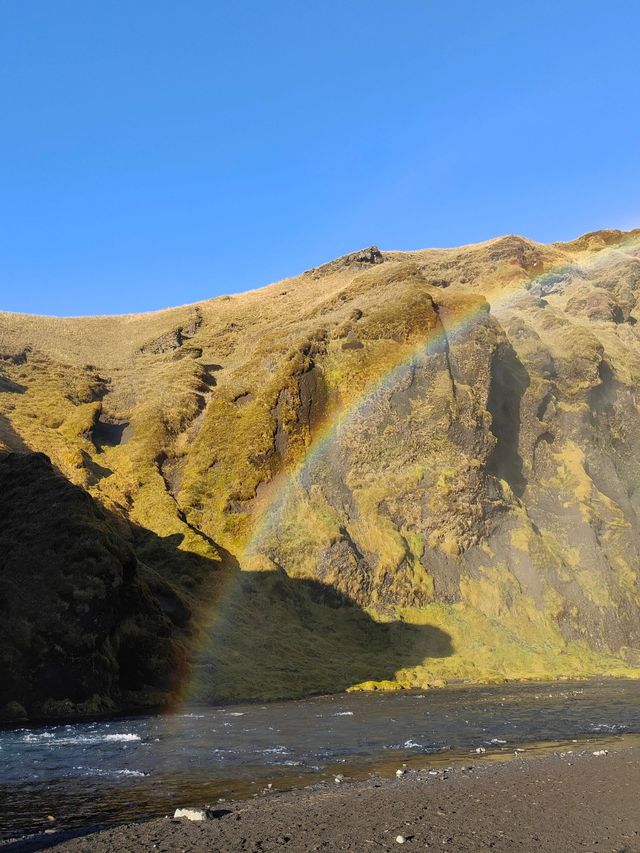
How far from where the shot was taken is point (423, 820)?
11.1m

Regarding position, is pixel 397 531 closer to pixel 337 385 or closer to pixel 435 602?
pixel 435 602

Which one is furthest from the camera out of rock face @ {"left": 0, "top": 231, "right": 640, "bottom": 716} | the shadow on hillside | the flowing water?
rock face @ {"left": 0, "top": 231, "right": 640, "bottom": 716}

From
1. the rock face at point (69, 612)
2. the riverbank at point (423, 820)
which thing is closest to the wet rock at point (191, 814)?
the riverbank at point (423, 820)

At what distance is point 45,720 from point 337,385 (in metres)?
53.3

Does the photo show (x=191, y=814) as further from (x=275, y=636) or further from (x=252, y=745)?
(x=275, y=636)

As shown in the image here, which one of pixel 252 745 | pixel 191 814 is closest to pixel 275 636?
pixel 252 745

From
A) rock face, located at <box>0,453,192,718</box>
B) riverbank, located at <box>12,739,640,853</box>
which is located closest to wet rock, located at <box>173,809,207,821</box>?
riverbank, located at <box>12,739,640,853</box>

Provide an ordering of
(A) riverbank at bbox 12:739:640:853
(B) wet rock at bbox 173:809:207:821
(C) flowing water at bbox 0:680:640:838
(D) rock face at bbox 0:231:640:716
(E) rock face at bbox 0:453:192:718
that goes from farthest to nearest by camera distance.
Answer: (D) rock face at bbox 0:231:640:716 → (E) rock face at bbox 0:453:192:718 → (C) flowing water at bbox 0:680:640:838 → (B) wet rock at bbox 173:809:207:821 → (A) riverbank at bbox 12:739:640:853

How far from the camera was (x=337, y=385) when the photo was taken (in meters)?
78.9

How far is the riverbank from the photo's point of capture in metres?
9.73

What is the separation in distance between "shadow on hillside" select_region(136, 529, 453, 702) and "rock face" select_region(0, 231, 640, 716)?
0.22 m

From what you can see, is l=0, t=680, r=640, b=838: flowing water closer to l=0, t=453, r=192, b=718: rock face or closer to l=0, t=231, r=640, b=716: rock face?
l=0, t=453, r=192, b=718: rock face

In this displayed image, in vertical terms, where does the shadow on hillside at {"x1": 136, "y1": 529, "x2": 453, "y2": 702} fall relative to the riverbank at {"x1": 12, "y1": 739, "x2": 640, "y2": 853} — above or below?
below

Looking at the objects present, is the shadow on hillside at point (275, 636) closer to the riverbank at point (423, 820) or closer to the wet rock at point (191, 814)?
the riverbank at point (423, 820)
